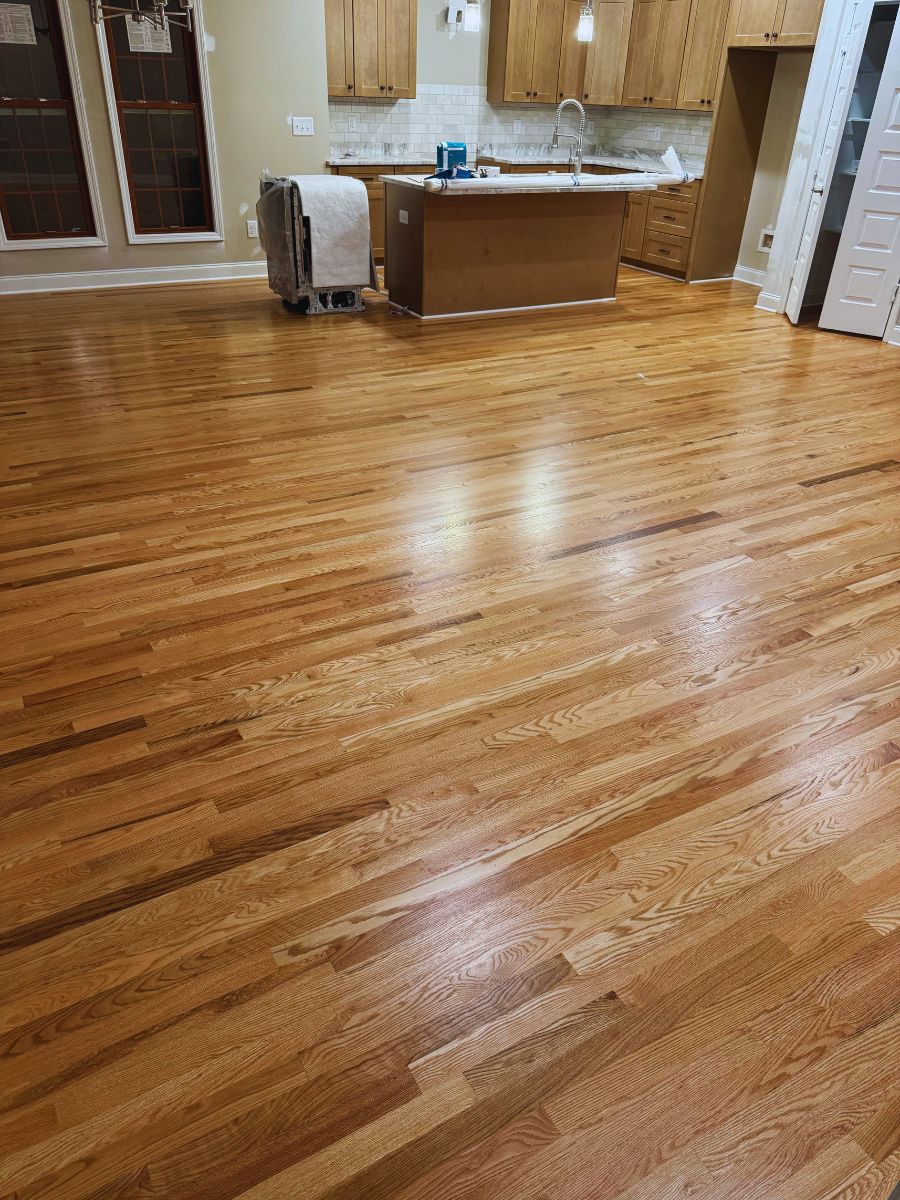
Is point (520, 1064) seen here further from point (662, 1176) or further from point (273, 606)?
point (273, 606)

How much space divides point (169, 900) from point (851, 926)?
1.36 m

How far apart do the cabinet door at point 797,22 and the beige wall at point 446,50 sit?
2.63 m

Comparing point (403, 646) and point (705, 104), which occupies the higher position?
point (705, 104)

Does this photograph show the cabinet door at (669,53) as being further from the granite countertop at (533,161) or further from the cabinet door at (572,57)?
the cabinet door at (572,57)

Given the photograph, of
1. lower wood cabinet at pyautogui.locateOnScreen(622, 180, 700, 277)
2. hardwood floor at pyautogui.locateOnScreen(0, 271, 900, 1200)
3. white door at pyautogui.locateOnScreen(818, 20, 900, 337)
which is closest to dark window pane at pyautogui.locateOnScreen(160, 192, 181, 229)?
hardwood floor at pyautogui.locateOnScreen(0, 271, 900, 1200)

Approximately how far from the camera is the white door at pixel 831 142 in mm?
5312

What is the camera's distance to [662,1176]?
4.18 ft

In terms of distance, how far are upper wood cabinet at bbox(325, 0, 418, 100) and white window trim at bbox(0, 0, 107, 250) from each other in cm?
189

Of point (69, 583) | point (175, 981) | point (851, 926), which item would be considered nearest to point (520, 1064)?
point (175, 981)

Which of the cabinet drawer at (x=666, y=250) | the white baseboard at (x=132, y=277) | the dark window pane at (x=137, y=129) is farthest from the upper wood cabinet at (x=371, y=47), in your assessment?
the cabinet drawer at (x=666, y=250)

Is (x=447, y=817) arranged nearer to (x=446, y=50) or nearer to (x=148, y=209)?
(x=148, y=209)

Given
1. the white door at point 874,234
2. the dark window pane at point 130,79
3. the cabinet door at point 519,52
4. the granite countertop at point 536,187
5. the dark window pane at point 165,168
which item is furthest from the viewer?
the cabinet door at point 519,52

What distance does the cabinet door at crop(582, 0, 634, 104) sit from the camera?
738 centimetres

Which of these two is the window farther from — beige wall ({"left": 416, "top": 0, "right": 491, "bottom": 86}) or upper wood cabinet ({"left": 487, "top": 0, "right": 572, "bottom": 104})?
upper wood cabinet ({"left": 487, "top": 0, "right": 572, "bottom": 104})
